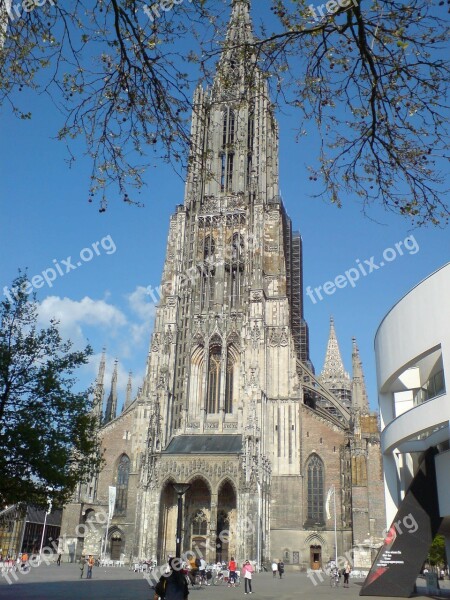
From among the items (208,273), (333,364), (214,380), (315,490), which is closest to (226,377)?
(214,380)

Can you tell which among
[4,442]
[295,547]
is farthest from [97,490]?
[4,442]

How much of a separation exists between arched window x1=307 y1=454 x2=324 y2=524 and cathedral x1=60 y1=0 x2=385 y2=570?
8cm

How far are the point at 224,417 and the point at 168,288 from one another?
39.6ft

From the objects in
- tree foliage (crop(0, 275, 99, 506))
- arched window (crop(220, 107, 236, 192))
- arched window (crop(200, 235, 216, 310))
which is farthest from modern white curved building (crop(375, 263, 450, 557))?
arched window (crop(220, 107, 236, 192))

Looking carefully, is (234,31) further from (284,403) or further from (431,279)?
(284,403)

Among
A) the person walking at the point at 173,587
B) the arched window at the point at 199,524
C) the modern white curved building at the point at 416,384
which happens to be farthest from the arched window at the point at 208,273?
the person walking at the point at 173,587

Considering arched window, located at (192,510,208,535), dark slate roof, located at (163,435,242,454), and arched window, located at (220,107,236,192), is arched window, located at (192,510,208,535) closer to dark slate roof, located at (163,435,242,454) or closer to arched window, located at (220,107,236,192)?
dark slate roof, located at (163,435,242,454)

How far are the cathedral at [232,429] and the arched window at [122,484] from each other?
4.5 inches

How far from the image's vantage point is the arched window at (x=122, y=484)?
43281mm

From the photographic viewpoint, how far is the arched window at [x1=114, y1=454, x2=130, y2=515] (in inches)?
1704

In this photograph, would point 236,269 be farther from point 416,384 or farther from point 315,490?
point 416,384

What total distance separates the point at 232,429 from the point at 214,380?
174 inches

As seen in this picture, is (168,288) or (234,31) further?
(168,288)

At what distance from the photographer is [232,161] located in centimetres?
5266
